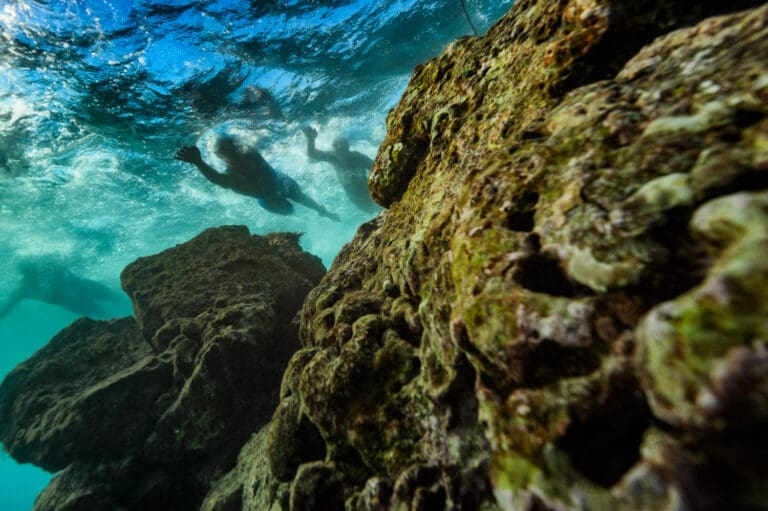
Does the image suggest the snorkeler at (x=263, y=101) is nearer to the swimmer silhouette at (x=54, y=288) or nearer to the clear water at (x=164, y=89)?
the clear water at (x=164, y=89)

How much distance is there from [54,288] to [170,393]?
37.3 m

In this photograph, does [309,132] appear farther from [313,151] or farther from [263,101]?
[263,101]

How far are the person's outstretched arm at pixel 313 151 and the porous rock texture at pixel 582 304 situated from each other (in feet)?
58.4

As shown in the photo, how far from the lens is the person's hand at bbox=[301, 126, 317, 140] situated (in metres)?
19.5

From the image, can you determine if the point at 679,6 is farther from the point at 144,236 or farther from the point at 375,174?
the point at 144,236

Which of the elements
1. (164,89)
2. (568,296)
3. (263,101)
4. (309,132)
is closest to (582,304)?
(568,296)

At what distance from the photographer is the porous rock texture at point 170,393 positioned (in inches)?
278

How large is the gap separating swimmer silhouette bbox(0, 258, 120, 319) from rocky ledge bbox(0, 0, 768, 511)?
129 ft

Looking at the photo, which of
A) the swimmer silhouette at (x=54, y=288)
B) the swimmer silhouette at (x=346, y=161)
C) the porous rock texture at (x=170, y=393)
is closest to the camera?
the porous rock texture at (x=170, y=393)

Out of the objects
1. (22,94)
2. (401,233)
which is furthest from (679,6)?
(22,94)

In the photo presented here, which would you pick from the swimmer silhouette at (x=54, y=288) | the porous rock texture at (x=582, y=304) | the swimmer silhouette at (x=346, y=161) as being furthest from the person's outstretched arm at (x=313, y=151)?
the swimmer silhouette at (x=54, y=288)

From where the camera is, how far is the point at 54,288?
3125 cm

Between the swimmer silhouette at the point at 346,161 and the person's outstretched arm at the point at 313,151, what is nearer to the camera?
the person's outstretched arm at the point at 313,151

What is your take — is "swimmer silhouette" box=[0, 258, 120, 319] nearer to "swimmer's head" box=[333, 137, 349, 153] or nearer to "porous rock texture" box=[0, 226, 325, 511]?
"porous rock texture" box=[0, 226, 325, 511]
